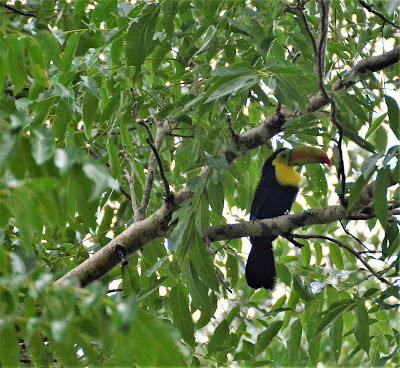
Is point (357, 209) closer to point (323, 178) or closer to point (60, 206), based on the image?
point (323, 178)

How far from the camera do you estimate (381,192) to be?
7.04 ft

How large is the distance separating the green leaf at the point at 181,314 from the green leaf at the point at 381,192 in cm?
105

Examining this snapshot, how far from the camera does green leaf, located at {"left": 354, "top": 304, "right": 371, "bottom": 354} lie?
106 inches

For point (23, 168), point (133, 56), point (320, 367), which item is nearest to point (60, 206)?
point (23, 168)

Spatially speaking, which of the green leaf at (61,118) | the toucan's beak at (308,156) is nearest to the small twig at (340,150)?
the green leaf at (61,118)

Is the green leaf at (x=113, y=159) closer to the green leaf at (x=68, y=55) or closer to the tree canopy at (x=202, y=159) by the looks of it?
the tree canopy at (x=202, y=159)

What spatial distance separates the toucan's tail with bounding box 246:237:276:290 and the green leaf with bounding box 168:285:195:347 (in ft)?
4.09

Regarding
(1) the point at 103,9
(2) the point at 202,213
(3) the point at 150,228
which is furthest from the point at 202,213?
(1) the point at 103,9

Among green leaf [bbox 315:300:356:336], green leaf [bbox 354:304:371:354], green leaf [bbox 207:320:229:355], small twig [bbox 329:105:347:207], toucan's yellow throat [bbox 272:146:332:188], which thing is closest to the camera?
small twig [bbox 329:105:347:207]

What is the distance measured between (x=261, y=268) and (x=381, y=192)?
1911 millimetres

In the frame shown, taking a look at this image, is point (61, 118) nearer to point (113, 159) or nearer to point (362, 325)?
point (113, 159)

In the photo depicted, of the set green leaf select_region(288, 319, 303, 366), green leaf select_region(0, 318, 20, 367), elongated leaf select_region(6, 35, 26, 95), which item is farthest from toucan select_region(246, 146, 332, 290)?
green leaf select_region(0, 318, 20, 367)

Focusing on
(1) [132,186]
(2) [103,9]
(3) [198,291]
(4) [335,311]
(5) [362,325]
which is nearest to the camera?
(4) [335,311]

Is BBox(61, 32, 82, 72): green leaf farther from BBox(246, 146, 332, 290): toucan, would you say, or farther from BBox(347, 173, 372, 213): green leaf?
BBox(246, 146, 332, 290): toucan
